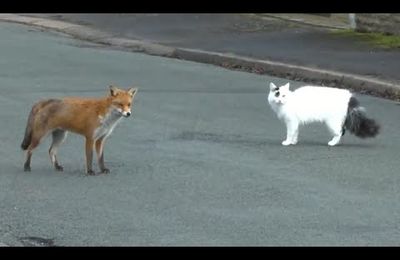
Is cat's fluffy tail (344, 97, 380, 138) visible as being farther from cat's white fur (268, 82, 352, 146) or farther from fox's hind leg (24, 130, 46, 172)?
fox's hind leg (24, 130, 46, 172)

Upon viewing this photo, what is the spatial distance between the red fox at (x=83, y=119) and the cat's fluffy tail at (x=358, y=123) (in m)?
2.59

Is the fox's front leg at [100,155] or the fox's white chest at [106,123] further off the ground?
the fox's white chest at [106,123]

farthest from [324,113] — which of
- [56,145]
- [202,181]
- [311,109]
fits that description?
[56,145]

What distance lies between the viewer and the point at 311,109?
10617mm

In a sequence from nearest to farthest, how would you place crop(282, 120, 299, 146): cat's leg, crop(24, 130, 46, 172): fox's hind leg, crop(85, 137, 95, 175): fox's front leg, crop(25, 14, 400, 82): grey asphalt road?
crop(85, 137, 95, 175): fox's front leg, crop(24, 130, 46, 172): fox's hind leg, crop(282, 120, 299, 146): cat's leg, crop(25, 14, 400, 82): grey asphalt road

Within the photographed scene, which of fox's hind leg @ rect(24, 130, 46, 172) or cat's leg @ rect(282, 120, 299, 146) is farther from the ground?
cat's leg @ rect(282, 120, 299, 146)

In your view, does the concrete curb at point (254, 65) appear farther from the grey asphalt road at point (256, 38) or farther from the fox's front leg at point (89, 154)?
the fox's front leg at point (89, 154)

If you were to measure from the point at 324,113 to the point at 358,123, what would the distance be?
0.38m

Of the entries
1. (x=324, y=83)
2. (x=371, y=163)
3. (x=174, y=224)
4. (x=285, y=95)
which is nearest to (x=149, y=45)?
Answer: (x=324, y=83)

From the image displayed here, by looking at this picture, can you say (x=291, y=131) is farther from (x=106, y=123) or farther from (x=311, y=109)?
(x=106, y=123)

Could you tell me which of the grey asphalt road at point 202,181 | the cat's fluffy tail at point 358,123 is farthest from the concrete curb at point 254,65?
the cat's fluffy tail at point 358,123

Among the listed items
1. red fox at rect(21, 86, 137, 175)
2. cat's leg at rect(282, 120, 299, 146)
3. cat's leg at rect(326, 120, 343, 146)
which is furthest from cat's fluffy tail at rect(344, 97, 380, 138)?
red fox at rect(21, 86, 137, 175)

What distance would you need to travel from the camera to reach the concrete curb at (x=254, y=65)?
14351 mm

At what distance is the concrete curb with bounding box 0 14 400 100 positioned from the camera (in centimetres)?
1435
